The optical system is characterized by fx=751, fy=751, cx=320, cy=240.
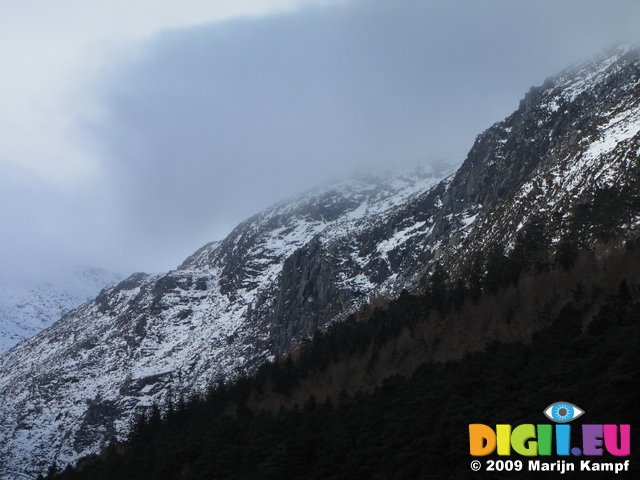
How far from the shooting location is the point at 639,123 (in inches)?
4572

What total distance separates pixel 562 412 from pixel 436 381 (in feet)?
65.7

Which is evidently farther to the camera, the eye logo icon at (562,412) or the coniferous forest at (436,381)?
the coniferous forest at (436,381)

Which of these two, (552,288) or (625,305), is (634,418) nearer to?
(625,305)

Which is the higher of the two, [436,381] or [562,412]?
[436,381]

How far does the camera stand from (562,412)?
4481cm

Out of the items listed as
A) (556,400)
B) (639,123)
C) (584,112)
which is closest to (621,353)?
(556,400)

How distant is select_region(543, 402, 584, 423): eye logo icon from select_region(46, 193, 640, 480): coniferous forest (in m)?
0.62

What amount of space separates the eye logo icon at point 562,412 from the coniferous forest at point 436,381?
2.04 feet

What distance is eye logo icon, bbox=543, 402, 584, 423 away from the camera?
43.8 meters

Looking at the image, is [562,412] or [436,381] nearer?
[562,412]

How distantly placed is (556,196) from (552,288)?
33.7 m

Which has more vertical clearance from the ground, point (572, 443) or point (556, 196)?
point (556, 196)

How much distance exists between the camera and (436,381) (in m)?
64.2

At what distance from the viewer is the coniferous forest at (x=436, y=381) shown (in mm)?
48750
